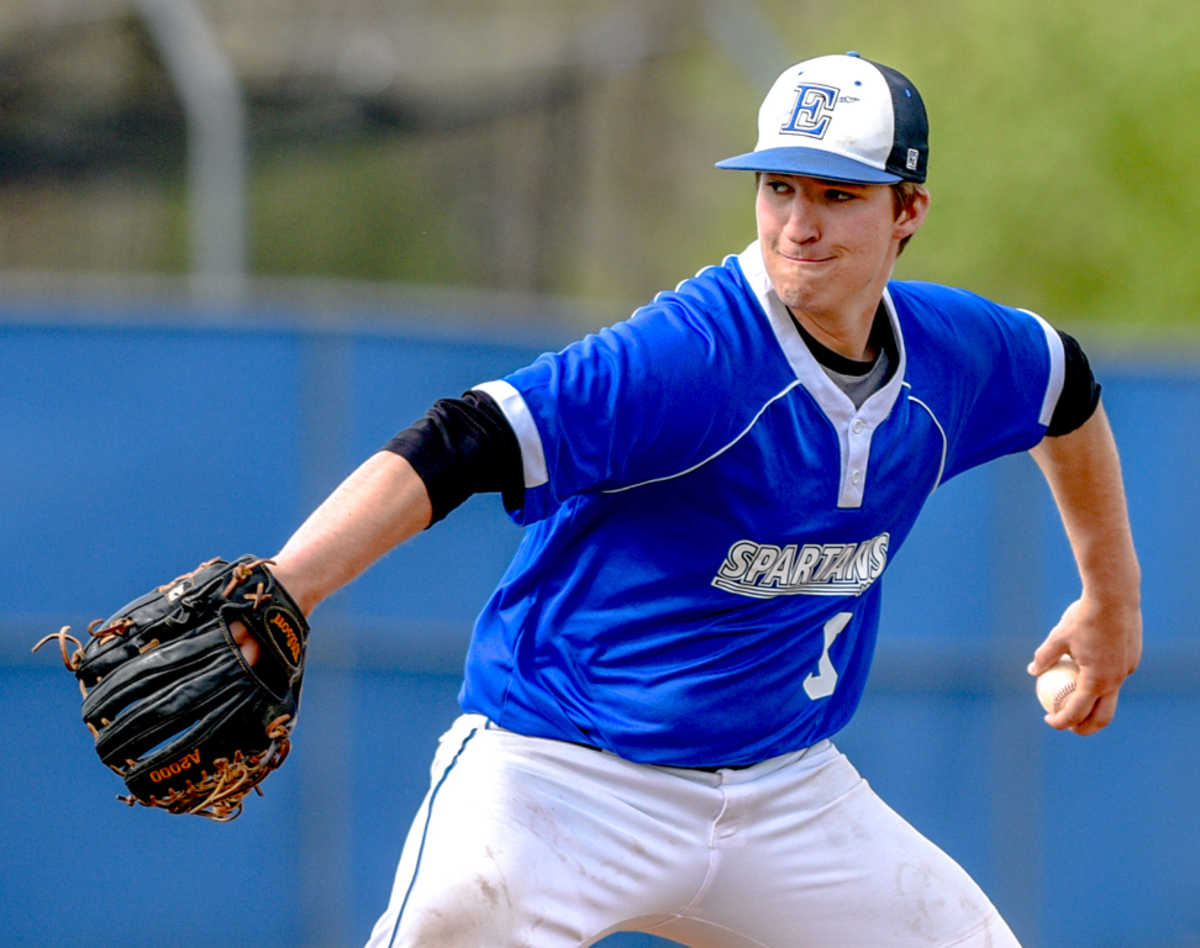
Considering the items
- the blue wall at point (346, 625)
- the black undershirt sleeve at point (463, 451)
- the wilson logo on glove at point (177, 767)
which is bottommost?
the blue wall at point (346, 625)

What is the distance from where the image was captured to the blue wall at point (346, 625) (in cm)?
691

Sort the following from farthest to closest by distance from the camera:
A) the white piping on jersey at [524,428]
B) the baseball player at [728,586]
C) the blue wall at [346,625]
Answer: the blue wall at [346,625]
the baseball player at [728,586]
the white piping on jersey at [524,428]

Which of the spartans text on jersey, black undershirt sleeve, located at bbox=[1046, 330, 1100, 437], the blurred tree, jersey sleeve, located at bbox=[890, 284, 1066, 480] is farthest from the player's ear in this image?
the blurred tree

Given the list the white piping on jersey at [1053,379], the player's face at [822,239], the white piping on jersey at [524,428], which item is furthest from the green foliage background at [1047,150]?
the white piping on jersey at [524,428]

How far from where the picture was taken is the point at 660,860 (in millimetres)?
3352

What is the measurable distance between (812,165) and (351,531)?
4.11 feet

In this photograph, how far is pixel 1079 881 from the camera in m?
7.68

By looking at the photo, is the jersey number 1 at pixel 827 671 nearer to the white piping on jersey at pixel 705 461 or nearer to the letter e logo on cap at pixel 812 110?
the white piping on jersey at pixel 705 461

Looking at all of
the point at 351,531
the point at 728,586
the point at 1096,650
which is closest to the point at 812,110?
the point at 728,586

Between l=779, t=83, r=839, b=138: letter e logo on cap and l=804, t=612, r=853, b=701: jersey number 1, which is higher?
l=779, t=83, r=839, b=138: letter e logo on cap

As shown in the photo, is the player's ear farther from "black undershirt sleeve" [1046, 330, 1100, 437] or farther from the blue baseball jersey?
"black undershirt sleeve" [1046, 330, 1100, 437]

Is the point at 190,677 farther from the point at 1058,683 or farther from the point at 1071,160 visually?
the point at 1071,160

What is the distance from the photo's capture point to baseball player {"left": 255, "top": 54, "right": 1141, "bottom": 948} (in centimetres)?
307

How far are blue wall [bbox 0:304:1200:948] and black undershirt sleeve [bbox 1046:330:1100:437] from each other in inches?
141
